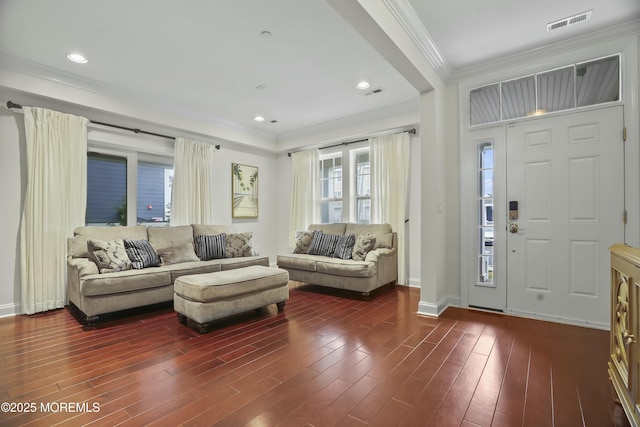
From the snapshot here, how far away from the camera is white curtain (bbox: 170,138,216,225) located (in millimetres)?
4754

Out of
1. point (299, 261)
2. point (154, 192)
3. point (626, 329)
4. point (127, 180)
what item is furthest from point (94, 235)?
point (626, 329)

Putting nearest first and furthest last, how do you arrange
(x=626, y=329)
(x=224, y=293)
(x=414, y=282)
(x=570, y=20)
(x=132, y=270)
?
(x=626, y=329), (x=570, y=20), (x=224, y=293), (x=132, y=270), (x=414, y=282)

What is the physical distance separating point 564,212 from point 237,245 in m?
4.15

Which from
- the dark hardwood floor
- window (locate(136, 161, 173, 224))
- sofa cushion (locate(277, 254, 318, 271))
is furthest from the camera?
window (locate(136, 161, 173, 224))

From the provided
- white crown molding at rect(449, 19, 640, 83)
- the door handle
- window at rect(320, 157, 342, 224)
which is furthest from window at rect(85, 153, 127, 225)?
the door handle

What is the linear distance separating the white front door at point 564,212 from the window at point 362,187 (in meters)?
2.40

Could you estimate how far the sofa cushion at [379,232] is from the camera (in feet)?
15.1

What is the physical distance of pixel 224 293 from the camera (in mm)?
2934

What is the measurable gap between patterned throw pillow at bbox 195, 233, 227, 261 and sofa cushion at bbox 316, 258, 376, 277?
4.90 feet

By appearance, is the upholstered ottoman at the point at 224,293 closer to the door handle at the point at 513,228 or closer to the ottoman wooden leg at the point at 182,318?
the ottoman wooden leg at the point at 182,318

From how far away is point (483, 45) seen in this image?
3062 mm

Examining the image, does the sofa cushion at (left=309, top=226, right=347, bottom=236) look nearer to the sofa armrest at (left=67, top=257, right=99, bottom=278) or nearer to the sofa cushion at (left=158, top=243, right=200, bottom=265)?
the sofa cushion at (left=158, top=243, right=200, bottom=265)

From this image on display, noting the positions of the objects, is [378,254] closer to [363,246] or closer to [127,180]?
[363,246]

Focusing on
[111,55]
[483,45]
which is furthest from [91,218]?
[483,45]
